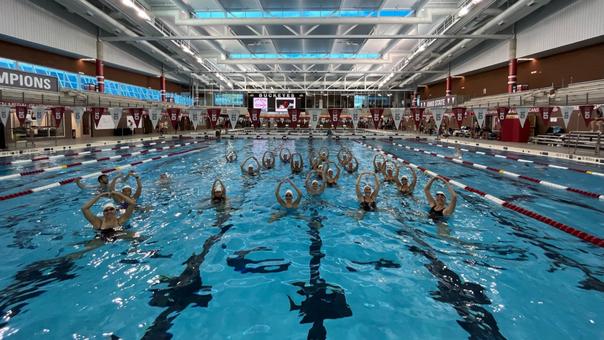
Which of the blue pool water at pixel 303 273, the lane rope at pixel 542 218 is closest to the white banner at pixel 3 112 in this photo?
the blue pool water at pixel 303 273

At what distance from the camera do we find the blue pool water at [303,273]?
3363mm

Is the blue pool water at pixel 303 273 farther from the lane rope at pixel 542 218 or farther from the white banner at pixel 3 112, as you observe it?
the white banner at pixel 3 112

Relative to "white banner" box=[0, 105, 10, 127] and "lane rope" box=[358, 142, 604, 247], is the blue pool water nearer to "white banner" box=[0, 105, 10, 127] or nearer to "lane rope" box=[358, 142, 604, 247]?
"lane rope" box=[358, 142, 604, 247]

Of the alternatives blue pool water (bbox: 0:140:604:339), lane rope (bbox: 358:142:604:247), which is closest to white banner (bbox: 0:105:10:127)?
blue pool water (bbox: 0:140:604:339)

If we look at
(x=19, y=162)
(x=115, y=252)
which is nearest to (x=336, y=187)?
(x=115, y=252)

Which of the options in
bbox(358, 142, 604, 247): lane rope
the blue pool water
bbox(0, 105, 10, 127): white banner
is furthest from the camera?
bbox(0, 105, 10, 127): white banner

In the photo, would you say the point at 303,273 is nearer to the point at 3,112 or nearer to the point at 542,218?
the point at 542,218

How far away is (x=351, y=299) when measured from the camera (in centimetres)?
386

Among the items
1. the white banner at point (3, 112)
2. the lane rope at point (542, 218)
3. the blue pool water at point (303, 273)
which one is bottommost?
the blue pool water at point (303, 273)

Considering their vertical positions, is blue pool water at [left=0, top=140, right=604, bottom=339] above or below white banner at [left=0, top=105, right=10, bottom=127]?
below

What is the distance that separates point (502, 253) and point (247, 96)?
4481cm

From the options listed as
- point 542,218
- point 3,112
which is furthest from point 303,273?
point 3,112

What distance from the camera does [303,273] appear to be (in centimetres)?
449

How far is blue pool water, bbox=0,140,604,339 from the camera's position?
3363mm
